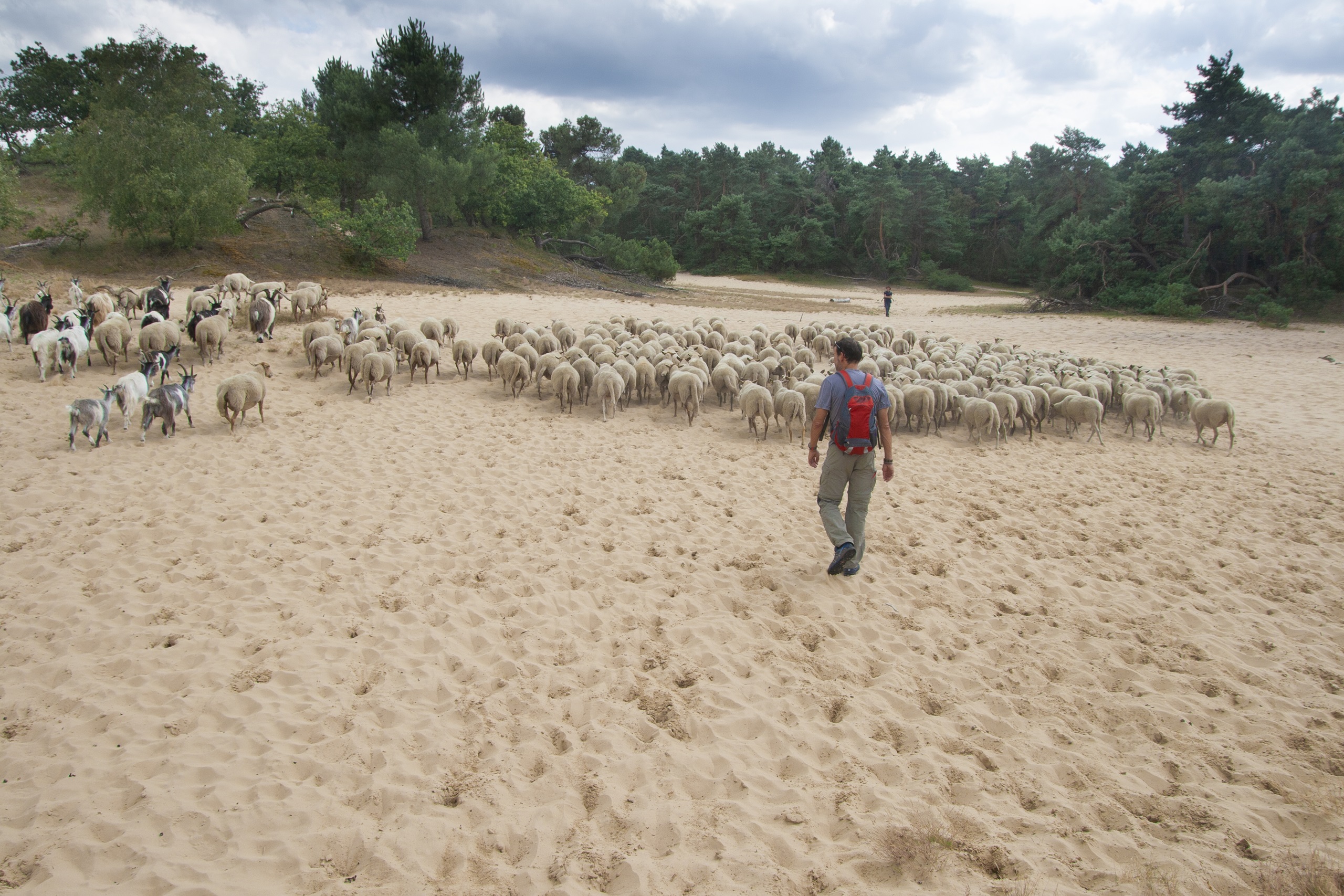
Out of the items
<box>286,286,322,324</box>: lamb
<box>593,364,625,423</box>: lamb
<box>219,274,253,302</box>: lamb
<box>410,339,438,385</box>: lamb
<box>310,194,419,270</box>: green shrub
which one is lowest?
<box>593,364,625,423</box>: lamb

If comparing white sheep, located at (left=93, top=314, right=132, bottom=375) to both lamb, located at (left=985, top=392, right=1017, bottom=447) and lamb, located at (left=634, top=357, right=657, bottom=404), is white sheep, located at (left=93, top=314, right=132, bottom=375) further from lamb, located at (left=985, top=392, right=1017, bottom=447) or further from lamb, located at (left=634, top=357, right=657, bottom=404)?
lamb, located at (left=985, top=392, right=1017, bottom=447)

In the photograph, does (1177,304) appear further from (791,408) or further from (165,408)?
(165,408)

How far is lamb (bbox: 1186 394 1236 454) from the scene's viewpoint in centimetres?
1141

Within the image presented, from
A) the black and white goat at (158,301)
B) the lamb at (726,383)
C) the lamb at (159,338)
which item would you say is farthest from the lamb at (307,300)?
the lamb at (726,383)

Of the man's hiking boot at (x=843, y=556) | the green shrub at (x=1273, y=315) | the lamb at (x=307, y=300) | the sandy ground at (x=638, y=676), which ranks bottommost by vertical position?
the sandy ground at (x=638, y=676)

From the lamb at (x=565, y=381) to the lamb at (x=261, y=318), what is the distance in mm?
7731

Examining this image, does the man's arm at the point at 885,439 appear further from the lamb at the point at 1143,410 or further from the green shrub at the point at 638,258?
the green shrub at the point at 638,258

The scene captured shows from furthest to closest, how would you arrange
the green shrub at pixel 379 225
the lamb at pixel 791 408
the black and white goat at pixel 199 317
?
the green shrub at pixel 379 225
the black and white goat at pixel 199 317
the lamb at pixel 791 408

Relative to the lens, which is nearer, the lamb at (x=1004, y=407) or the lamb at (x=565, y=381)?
the lamb at (x=1004, y=407)

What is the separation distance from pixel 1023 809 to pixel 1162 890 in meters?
0.71

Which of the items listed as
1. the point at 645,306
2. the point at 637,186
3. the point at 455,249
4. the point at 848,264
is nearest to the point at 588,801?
the point at 645,306

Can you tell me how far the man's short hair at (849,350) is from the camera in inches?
239

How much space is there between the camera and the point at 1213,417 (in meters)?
11.5

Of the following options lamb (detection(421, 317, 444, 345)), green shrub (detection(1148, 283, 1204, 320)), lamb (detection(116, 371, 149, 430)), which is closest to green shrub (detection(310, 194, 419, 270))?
lamb (detection(421, 317, 444, 345))
